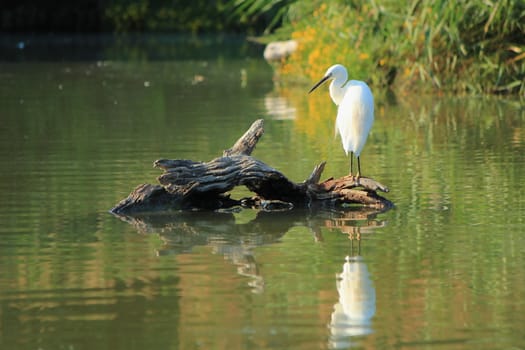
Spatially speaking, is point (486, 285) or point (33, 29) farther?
point (33, 29)

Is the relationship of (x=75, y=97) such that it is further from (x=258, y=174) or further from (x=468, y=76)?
(x=258, y=174)

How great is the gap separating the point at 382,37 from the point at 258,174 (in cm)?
1130

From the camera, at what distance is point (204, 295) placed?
6.96 metres

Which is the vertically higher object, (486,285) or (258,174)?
(258,174)

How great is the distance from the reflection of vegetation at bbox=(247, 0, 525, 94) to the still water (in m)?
2.32

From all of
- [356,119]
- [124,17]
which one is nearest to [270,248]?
[356,119]

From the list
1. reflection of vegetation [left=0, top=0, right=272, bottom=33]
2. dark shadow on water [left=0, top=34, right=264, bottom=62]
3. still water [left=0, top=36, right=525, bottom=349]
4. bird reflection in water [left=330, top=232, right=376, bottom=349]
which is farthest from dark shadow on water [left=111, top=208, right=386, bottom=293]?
reflection of vegetation [left=0, top=0, right=272, bottom=33]

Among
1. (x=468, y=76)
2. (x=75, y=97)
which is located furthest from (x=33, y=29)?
(x=468, y=76)

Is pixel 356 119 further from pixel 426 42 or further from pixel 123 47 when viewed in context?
pixel 123 47

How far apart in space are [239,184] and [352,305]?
3054 mm

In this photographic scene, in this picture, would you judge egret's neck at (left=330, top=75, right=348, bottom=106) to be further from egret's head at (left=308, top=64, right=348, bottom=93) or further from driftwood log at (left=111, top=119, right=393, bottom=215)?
driftwood log at (left=111, top=119, right=393, bottom=215)

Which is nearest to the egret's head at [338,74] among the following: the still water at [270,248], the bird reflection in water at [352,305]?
the still water at [270,248]

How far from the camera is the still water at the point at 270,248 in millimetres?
6254

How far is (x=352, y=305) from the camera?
21.9 feet
